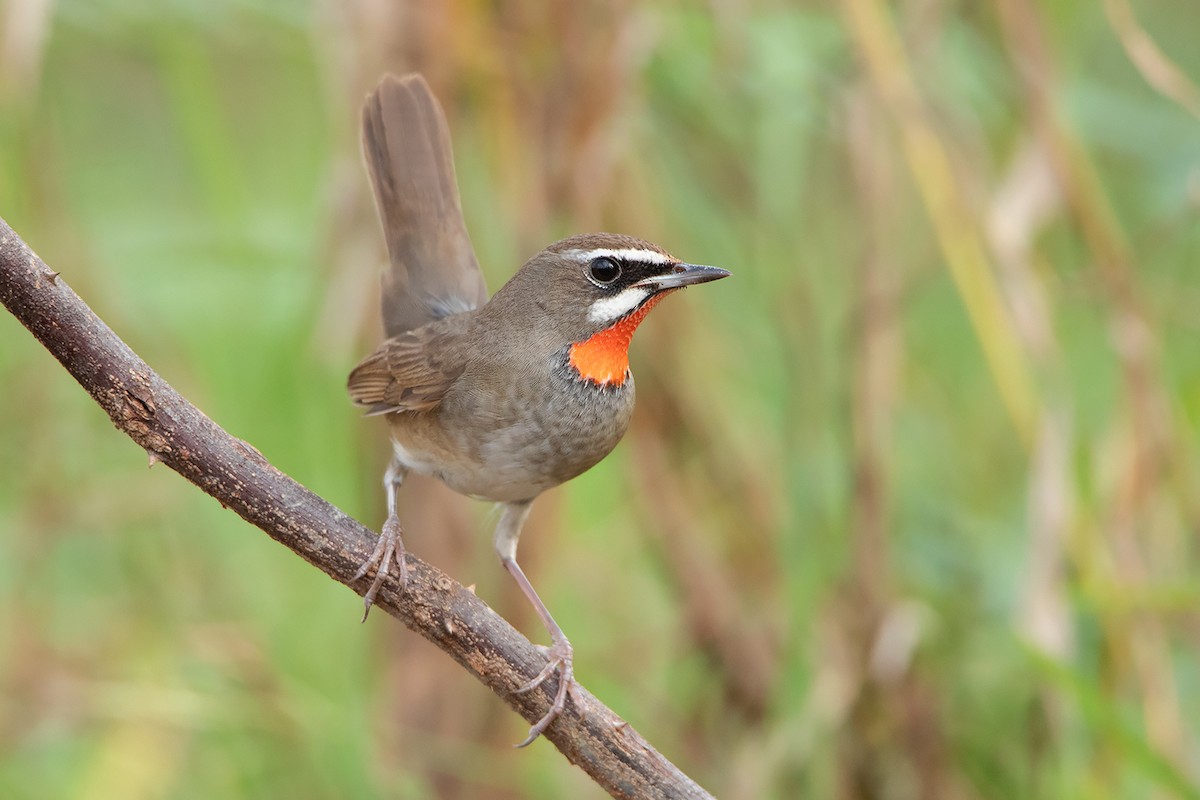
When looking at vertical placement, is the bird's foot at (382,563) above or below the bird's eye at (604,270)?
below

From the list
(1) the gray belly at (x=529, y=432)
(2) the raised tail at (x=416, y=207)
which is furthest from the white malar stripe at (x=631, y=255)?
(2) the raised tail at (x=416, y=207)

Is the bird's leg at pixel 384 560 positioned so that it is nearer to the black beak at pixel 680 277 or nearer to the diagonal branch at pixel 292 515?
the diagonal branch at pixel 292 515

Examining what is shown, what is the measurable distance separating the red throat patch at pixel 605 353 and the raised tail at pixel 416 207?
35.5 inches

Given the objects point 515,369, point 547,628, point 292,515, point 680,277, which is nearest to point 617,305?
point 680,277

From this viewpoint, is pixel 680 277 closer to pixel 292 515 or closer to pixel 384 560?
pixel 384 560

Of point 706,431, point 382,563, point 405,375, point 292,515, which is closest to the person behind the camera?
point 292,515

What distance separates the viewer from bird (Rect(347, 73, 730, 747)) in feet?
12.2

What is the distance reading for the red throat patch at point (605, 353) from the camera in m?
3.81

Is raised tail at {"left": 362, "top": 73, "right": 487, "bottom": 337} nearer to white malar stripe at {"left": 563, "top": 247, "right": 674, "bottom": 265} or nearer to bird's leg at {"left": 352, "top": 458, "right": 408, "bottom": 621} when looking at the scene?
white malar stripe at {"left": 563, "top": 247, "right": 674, "bottom": 265}

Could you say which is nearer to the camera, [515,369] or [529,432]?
[529,432]

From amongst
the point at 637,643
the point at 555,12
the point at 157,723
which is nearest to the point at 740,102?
the point at 555,12

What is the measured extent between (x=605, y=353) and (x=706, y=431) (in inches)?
65.4

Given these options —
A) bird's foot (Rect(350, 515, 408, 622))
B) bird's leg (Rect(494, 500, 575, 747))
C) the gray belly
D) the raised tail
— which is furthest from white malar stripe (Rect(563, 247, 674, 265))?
bird's foot (Rect(350, 515, 408, 622))

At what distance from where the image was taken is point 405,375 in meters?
4.07
